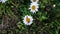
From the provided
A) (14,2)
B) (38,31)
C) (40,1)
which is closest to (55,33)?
(38,31)

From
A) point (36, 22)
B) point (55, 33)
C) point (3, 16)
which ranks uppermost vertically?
point (3, 16)

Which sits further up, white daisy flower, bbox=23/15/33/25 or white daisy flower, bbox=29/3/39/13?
white daisy flower, bbox=29/3/39/13

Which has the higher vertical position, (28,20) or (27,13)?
(27,13)

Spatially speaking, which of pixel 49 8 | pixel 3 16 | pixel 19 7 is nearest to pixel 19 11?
pixel 19 7

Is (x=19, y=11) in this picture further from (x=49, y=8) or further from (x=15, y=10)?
(x=49, y=8)

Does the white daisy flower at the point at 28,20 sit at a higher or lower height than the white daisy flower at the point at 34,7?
lower

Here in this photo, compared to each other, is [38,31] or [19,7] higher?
[19,7]

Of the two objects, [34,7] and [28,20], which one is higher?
[34,7]

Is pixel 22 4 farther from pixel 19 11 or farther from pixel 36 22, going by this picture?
pixel 36 22
